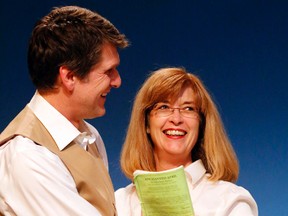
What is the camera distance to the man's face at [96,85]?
4.21 ft

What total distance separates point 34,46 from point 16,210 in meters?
0.37

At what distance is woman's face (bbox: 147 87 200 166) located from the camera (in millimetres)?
1685

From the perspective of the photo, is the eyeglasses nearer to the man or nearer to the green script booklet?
the green script booklet

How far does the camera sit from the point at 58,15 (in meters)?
1.30

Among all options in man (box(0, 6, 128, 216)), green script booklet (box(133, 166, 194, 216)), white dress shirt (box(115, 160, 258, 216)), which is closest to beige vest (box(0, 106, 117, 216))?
man (box(0, 6, 128, 216))

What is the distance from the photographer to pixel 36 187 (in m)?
1.09

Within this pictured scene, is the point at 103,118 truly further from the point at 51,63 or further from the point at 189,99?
the point at 51,63

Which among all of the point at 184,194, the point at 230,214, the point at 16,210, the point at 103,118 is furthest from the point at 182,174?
the point at 103,118

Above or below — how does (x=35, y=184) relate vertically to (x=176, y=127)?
below

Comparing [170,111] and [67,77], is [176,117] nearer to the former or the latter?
[170,111]

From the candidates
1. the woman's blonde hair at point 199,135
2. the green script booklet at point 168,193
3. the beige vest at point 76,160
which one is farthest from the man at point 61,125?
the woman's blonde hair at point 199,135

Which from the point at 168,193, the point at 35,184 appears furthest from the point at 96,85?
the point at 168,193

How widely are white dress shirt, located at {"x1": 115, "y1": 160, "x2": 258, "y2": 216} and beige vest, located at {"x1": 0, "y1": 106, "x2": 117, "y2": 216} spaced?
1.29 feet

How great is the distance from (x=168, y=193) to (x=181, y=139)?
0.19 metres
